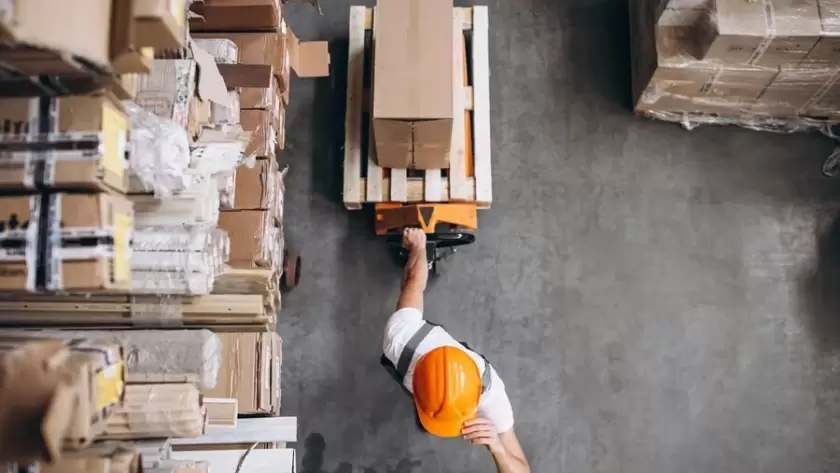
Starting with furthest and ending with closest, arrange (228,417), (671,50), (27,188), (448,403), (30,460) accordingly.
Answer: (671,50)
(228,417)
(448,403)
(27,188)
(30,460)

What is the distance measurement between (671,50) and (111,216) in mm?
2846

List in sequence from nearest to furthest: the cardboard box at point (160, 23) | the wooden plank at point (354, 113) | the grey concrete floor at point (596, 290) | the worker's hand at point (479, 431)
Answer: the cardboard box at point (160, 23) < the worker's hand at point (479, 431) < the grey concrete floor at point (596, 290) < the wooden plank at point (354, 113)

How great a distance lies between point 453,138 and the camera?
3721 mm

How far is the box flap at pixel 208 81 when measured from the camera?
2686mm

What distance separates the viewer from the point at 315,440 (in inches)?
142

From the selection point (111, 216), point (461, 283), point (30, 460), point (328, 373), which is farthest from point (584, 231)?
point (30, 460)

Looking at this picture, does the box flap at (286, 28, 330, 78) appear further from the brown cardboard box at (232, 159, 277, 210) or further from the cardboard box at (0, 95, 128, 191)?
the cardboard box at (0, 95, 128, 191)

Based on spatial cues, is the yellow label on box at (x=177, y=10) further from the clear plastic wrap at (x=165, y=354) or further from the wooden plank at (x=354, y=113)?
the wooden plank at (x=354, y=113)

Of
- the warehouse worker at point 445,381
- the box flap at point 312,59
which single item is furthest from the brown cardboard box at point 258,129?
the warehouse worker at point 445,381

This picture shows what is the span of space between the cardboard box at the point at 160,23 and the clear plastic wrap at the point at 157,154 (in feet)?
1.21

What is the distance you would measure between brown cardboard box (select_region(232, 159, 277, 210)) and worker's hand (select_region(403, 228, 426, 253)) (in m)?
0.74

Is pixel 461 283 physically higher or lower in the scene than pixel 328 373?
higher

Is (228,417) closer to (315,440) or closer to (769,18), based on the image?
(315,440)

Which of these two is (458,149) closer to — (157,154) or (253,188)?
(253,188)
